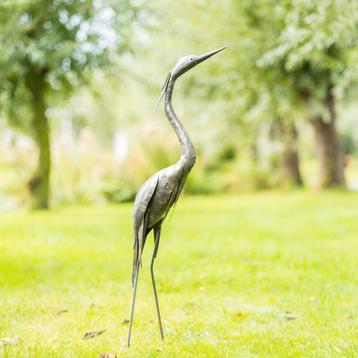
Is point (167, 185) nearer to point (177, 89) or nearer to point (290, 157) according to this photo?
point (290, 157)

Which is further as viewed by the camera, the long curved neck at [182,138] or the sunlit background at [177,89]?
the sunlit background at [177,89]

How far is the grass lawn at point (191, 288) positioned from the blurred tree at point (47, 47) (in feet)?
12.7

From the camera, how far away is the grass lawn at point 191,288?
165 inches

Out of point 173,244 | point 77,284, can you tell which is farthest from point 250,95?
point 77,284

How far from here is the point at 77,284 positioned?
6312mm

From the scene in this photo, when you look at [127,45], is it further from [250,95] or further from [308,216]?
[308,216]

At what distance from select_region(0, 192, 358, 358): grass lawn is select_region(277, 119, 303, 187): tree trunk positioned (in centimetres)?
790

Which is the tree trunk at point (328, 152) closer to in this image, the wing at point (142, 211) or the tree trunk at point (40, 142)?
the tree trunk at point (40, 142)

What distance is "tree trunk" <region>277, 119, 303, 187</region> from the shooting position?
19.1m

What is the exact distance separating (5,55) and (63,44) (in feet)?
5.50

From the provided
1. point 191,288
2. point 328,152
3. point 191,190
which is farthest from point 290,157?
point 191,288

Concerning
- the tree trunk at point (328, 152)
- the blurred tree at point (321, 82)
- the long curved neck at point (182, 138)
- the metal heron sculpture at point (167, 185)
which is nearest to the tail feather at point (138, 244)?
the metal heron sculpture at point (167, 185)

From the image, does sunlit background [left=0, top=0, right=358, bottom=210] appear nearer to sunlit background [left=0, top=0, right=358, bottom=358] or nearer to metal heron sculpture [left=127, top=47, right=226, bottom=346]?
sunlit background [left=0, top=0, right=358, bottom=358]

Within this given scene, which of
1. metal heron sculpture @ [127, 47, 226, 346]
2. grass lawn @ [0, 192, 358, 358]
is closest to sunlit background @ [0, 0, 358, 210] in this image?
grass lawn @ [0, 192, 358, 358]
